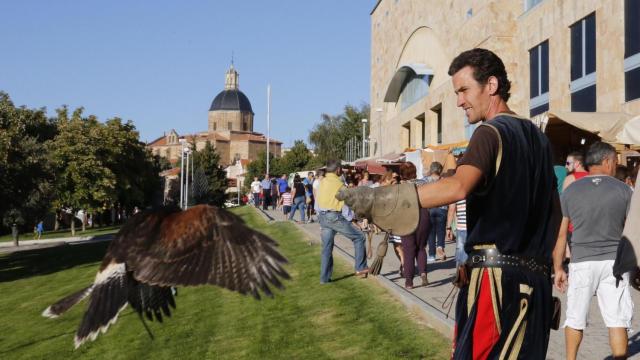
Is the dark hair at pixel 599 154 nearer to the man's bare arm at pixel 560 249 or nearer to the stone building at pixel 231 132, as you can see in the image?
the man's bare arm at pixel 560 249

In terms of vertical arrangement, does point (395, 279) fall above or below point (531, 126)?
below

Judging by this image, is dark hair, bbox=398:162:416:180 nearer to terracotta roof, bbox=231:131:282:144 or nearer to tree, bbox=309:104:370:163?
tree, bbox=309:104:370:163

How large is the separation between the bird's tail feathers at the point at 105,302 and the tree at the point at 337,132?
260 feet

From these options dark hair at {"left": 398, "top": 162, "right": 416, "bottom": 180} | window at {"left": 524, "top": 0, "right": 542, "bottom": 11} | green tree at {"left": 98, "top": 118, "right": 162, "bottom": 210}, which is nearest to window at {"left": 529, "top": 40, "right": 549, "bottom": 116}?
window at {"left": 524, "top": 0, "right": 542, "bottom": 11}

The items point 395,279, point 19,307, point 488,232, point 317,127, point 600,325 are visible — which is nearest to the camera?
point 488,232

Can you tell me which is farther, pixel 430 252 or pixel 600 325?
pixel 430 252

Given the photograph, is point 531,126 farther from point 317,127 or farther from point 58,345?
point 317,127

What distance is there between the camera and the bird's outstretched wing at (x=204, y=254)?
3.75m

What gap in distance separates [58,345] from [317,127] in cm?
7573

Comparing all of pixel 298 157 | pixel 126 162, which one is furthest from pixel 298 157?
pixel 126 162

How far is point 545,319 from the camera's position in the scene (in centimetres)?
334

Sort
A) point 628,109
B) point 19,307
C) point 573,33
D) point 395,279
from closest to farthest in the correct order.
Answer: point 395,279 < point 19,307 < point 628,109 < point 573,33

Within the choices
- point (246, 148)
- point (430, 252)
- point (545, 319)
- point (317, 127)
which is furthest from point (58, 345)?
point (246, 148)

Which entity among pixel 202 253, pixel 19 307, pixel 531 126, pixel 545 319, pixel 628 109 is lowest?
pixel 19 307
